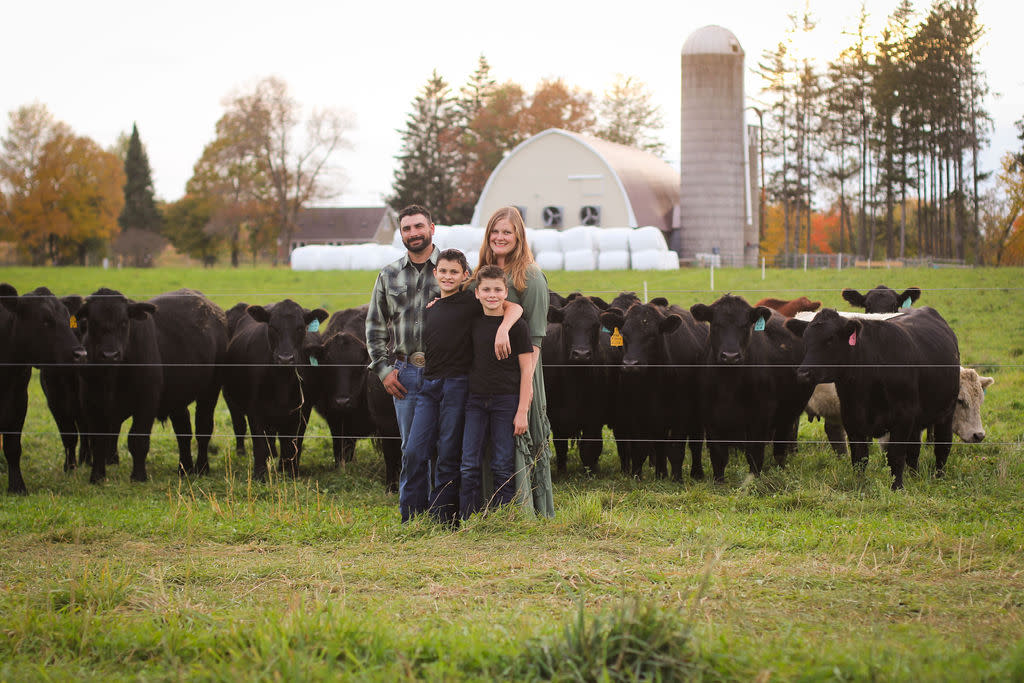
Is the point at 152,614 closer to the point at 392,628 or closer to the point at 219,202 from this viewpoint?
the point at 392,628

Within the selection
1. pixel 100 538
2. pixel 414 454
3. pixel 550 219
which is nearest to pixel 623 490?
pixel 414 454

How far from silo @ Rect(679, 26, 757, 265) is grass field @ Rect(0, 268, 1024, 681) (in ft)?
112

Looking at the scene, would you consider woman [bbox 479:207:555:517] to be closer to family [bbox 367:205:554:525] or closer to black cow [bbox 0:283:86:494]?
family [bbox 367:205:554:525]

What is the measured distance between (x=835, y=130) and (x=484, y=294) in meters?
51.4

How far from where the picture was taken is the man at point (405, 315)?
6879mm

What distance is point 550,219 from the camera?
156ft

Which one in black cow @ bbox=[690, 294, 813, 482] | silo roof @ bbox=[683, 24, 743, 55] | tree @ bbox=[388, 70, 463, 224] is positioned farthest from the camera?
tree @ bbox=[388, 70, 463, 224]

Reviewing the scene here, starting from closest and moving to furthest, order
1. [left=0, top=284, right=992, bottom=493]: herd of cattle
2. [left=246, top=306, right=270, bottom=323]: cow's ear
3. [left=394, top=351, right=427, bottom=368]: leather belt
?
[left=394, top=351, right=427, bottom=368]: leather belt < [left=0, top=284, right=992, bottom=493]: herd of cattle < [left=246, top=306, right=270, bottom=323]: cow's ear

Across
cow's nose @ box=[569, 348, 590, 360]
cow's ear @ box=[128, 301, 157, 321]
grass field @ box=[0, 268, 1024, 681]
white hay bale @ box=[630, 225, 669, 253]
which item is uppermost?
white hay bale @ box=[630, 225, 669, 253]

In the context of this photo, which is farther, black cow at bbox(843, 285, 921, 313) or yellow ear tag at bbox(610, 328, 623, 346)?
black cow at bbox(843, 285, 921, 313)

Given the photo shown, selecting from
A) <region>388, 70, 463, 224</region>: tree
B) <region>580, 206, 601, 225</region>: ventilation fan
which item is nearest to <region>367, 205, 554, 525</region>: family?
<region>580, 206, 601, 225</region>: ventilation fan

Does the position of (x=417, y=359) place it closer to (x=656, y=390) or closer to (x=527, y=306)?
(x=527, y=306)

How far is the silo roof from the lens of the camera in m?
41.7

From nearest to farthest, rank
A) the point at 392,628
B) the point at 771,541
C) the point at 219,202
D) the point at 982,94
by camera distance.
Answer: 1. the point at 392,628
2. the point at 771,541
3. the point at 982,94
4. the point at 219,202
